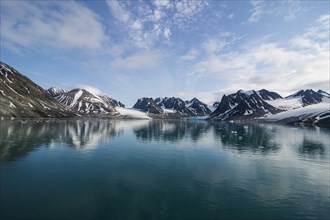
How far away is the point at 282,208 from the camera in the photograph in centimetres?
3023

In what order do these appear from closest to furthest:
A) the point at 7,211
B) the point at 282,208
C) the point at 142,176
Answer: the point at 7,211
the point at 282,208
the point at 142,176

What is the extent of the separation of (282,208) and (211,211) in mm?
8496

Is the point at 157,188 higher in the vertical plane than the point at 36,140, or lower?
lower

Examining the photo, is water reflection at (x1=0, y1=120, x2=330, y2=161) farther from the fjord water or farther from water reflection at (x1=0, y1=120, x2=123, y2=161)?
the fjord water

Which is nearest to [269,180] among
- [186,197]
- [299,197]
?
[299,197]

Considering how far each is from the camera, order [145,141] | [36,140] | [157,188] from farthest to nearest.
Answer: [145,141] < [36,140] < [157,188]

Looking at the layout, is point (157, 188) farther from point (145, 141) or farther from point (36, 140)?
point (145, 141)

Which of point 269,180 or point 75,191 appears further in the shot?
point 269,180

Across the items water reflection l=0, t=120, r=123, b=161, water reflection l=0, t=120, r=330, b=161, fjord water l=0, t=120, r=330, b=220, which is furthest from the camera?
water reflection l=0, t=120, r=330, b=161

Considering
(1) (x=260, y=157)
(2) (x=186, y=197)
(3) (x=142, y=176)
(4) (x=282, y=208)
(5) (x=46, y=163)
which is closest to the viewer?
(4) (x=282, y=208)

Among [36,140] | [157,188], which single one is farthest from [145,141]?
[157,188]

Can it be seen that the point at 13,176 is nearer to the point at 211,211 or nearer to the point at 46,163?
the point at 46,163

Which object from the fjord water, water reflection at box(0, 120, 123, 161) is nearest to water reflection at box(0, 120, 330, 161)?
water reflection at box(0, 120, 123, 161)

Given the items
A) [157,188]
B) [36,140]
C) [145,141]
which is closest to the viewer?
[157,188]
